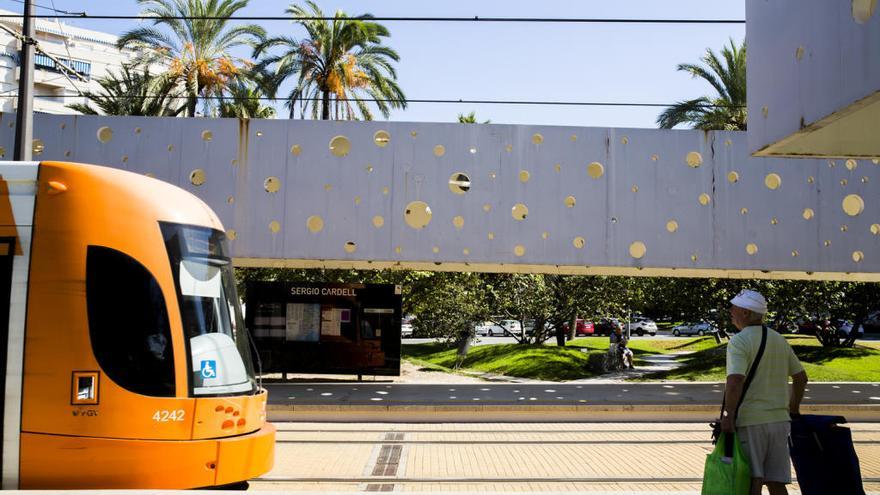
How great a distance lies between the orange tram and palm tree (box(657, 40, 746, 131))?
19.5m

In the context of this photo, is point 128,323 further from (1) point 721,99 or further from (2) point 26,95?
(1) point 721,99

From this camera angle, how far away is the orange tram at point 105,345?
18.9 ft

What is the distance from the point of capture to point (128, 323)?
598 centimetres

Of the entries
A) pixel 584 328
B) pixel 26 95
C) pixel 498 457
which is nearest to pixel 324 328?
pixel 26 95

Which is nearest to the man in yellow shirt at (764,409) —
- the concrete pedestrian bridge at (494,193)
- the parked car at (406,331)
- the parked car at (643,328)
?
the concrete pedestrian bridge at (494,193)

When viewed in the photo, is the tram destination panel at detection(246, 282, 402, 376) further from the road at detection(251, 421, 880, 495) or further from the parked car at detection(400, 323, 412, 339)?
the parked car at detection(400, 323, 412, 339)

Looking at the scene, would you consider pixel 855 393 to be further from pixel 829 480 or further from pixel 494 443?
pixel 829 480

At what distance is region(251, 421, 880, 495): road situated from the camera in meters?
8.45

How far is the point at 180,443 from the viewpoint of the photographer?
5.97 meters

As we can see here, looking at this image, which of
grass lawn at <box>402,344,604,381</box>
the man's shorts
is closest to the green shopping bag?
the man's shorts

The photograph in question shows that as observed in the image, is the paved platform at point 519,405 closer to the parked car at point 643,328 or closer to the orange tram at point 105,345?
the orange tram at point 105,345

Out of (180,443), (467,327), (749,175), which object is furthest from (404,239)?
(467,327)

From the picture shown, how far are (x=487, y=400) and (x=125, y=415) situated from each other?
9392 millimetres

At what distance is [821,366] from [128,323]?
2134cm
